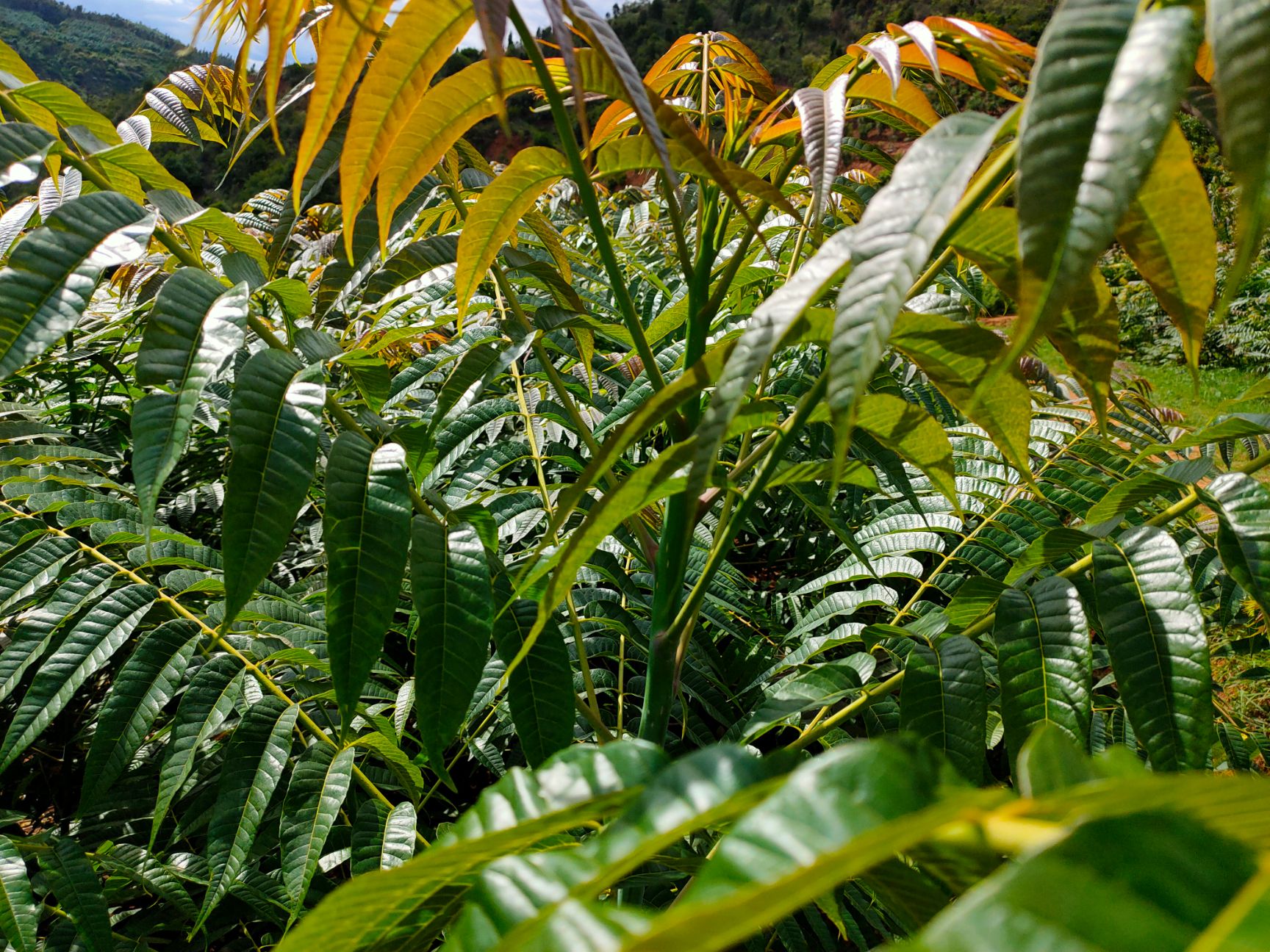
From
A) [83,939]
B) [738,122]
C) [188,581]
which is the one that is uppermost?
[738,122]

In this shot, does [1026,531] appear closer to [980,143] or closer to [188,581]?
[980,143]

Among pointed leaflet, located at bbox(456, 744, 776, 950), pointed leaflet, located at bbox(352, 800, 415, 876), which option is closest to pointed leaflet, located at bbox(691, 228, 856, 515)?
pointed leaflet, located at bbox(456, 744, 776, 950)

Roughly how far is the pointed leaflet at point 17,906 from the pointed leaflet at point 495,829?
0.65 m

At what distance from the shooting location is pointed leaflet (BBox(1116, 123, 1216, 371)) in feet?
1.20

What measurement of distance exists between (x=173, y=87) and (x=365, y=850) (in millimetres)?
1869

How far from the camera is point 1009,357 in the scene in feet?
0.88

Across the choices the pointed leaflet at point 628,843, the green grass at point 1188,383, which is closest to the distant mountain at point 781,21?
the green grass at point 1188,383

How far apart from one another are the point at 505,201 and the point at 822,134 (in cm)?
24

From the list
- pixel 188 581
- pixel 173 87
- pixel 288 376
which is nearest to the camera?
pixel 288 376

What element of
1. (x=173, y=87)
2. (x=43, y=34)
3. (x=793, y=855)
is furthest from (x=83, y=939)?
(x=43, y=34)

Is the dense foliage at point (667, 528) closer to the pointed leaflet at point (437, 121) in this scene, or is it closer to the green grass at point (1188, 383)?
the pointed leaflet at point (437, 121)

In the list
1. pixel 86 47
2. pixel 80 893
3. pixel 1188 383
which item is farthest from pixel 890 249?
pixel 86 47

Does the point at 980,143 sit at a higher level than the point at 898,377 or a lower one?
higher

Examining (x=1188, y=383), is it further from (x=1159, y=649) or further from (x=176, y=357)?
(x=176, y=357)
